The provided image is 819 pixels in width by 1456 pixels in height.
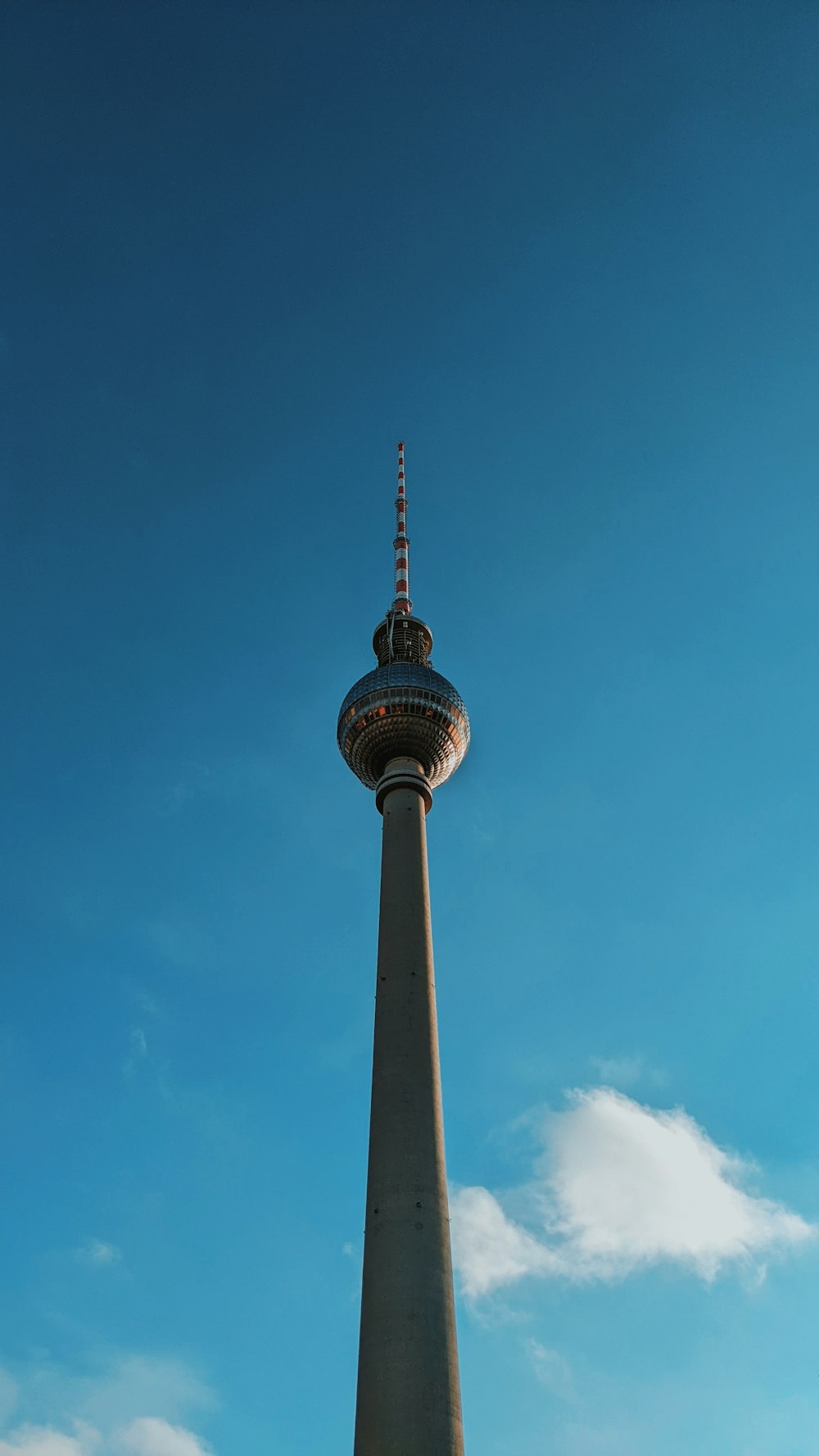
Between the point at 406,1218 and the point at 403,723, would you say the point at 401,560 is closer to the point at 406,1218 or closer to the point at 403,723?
the point at 403,723

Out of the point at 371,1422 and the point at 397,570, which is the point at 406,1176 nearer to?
the point at 371,1422

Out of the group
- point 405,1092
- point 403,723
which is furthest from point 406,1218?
point 403,723

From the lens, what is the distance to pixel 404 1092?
197ft

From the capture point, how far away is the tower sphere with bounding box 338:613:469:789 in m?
80.1

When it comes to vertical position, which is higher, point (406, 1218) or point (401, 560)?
point (401, 560)

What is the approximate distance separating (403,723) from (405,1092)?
28.8m

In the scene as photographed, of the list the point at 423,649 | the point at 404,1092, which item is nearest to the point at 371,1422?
the point at 404,1092

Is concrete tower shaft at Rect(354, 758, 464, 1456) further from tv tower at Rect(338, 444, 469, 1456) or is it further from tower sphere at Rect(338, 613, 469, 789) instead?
tower sphere at Rect(338, 613, 469, 789)

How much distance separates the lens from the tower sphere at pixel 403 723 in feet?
263

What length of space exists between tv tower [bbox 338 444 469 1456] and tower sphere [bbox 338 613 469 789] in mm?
88

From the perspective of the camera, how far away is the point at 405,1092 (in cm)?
5991

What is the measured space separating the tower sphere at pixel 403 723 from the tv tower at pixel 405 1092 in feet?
0.29

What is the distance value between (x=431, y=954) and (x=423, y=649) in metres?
30.2

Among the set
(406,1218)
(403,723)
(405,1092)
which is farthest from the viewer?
(403,723)
